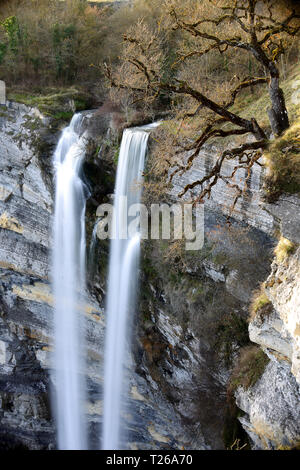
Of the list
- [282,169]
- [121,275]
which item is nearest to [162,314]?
[121,275]

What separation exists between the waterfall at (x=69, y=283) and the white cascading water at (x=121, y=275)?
1.66 metres

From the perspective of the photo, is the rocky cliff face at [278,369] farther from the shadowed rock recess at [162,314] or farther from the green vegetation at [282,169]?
the green vegetation at [282,169]

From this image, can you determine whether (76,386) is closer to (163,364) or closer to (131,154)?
(163,364)

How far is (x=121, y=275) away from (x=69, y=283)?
2.95 metres

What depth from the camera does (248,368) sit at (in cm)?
959

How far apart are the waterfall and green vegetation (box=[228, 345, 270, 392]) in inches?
274

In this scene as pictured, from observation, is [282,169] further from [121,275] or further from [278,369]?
[121,275]

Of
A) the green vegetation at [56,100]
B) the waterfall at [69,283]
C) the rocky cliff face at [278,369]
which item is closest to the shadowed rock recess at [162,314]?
the rocky cliff face at [278,369]

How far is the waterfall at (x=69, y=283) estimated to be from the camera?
47.1ft

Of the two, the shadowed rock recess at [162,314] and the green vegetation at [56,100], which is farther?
the green vegetation at [56,100]

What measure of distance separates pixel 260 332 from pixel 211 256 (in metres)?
3.94

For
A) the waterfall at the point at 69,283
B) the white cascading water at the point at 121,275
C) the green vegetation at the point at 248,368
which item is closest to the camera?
the green vegetation at the point at 248,368

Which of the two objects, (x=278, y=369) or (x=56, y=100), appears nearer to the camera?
(x=278, y=369)
